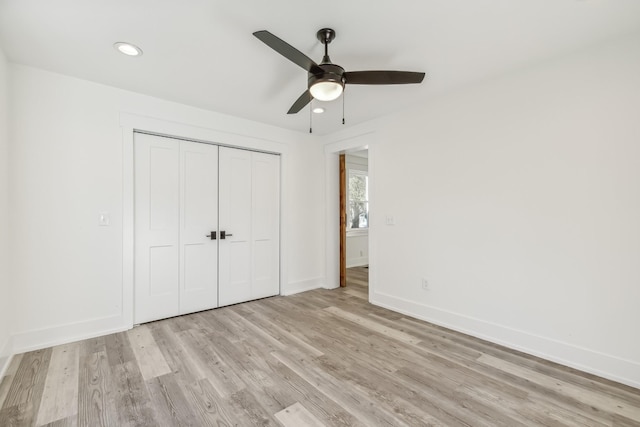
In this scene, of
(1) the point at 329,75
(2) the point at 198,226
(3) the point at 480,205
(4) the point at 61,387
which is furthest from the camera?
(2) the point at 198,226

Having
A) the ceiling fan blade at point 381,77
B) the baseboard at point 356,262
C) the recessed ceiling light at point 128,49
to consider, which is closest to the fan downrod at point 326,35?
the ceiling fan blade at point 381,77

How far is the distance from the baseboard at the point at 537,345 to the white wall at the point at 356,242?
2920mm

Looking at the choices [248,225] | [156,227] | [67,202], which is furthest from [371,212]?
[67,202]

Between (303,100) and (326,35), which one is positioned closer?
(326,35)

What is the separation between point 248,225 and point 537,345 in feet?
11.3

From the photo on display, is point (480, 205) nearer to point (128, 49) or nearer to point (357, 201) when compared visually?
point (128, 49)

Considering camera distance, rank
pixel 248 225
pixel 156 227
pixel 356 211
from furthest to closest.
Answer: pixel 356 211 → pixel 248 225 → pixel 156 227

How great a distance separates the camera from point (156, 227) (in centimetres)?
325

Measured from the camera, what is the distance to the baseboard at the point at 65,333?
2.50 m

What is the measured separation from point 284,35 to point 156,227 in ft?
8.18

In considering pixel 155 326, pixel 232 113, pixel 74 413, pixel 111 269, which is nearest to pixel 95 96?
pixel 232 113

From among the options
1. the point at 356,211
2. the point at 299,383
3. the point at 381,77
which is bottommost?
the point at 299,383

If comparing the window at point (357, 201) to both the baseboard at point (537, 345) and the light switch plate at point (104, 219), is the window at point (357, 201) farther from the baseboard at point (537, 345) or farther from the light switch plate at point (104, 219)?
the light switch plate at point (104, 219)

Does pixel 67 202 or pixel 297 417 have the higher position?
pixel 67 202
